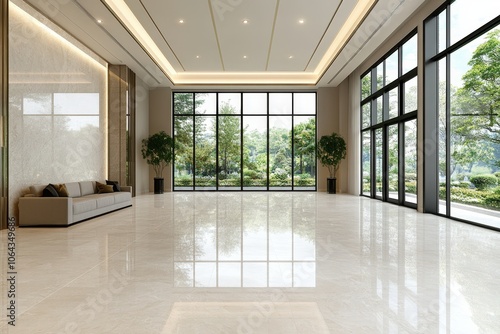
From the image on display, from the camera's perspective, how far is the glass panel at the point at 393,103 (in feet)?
33.7

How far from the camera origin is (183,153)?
15289 mm

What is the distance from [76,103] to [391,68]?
9.91 metres

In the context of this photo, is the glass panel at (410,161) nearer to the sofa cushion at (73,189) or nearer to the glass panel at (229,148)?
the glass panel at (229,148)

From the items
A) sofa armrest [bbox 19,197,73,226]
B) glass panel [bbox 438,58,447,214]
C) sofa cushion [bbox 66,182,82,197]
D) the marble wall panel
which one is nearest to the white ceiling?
the marble wall panel

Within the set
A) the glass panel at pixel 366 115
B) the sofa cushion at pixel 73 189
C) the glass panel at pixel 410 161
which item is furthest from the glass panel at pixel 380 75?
the sofa cushion at pixel 73 189

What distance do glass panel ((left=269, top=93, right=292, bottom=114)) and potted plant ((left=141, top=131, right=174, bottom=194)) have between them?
507cm

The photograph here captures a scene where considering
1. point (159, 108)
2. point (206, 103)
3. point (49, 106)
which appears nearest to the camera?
point (49, 106)

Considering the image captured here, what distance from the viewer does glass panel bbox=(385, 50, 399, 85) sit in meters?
10.2

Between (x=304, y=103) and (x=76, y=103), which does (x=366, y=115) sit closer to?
(x=304, y=103)

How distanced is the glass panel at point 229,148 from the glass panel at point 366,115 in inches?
222

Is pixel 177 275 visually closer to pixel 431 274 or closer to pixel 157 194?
pixel 431 274

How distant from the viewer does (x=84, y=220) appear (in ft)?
24.1

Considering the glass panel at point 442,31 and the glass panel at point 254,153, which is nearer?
the glass panel at point 442,31

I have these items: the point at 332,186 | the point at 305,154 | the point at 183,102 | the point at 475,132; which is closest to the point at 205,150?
the point at 183,102
